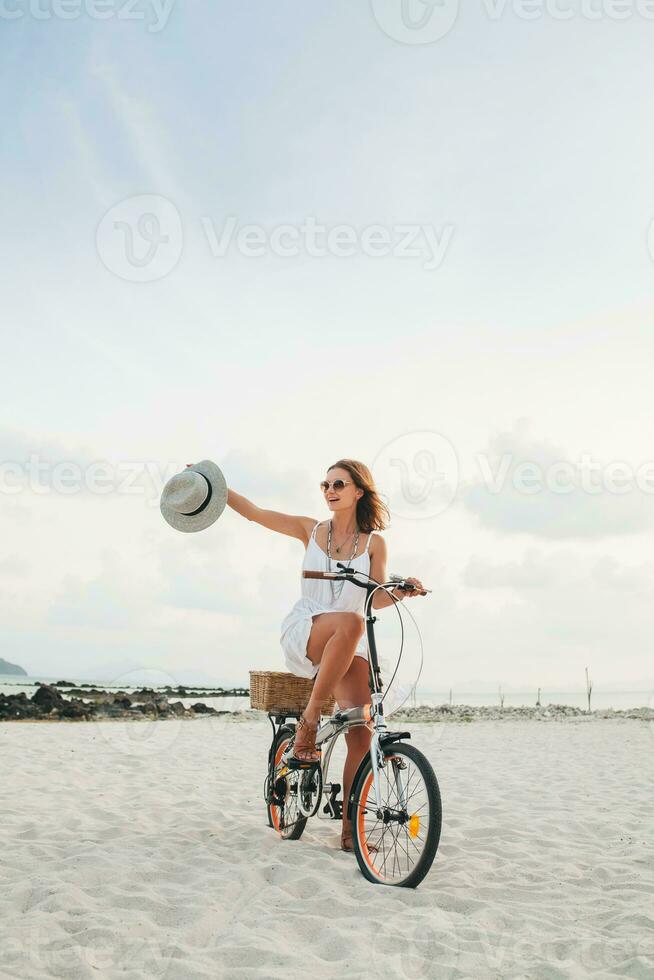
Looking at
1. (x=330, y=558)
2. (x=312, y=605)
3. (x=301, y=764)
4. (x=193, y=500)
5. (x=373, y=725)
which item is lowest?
(x=301, y=764)

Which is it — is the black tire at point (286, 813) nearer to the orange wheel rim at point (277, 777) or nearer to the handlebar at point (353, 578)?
the orange wheel rim at point (277, 777)

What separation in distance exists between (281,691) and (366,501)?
3.56 ft

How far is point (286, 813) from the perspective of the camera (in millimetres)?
4363

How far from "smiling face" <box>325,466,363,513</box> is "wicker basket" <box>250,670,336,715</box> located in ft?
2.97

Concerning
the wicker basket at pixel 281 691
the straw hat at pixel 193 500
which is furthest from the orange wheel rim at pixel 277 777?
the straw hat at pixel 193 500

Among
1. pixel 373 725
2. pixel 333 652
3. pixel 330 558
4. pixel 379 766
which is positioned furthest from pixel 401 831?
pixel 330 558

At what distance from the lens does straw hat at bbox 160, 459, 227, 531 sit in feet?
13.1

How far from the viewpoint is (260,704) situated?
423 centimetres

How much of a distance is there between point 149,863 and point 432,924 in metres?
1.53

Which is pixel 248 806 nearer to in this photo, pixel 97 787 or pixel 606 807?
pixel 97 787

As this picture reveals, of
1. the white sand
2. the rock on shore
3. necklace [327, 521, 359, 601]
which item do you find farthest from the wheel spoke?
the rock on shore

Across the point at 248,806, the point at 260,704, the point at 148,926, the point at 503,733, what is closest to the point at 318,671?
the point at 260,704

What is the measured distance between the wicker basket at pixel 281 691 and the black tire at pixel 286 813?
26cm

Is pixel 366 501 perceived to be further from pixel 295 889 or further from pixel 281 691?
pixel 295 889
